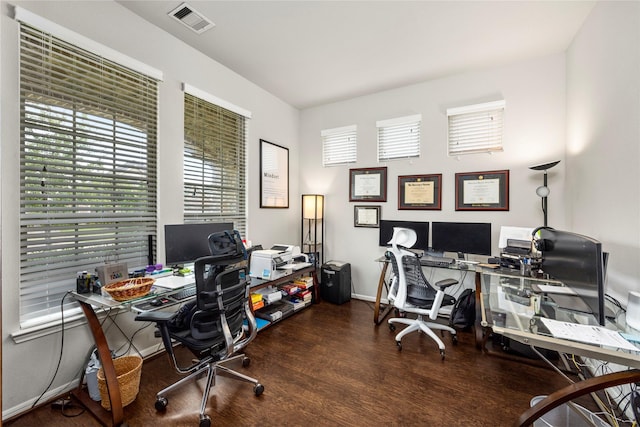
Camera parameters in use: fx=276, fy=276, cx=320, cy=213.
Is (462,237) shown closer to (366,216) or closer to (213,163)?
(366,216)

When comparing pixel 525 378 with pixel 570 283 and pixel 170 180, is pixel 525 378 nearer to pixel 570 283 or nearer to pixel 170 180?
pixel 570 283

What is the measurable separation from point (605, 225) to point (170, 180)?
367 cm

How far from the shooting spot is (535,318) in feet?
4.82

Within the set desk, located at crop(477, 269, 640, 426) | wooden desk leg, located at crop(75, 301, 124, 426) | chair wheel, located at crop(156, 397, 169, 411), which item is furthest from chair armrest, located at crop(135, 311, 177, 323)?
desk, located at crop(477, 269, 640, 426)

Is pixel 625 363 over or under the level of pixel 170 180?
under

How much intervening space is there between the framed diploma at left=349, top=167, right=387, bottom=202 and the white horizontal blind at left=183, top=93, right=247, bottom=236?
5.12ft

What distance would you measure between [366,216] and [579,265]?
8.57ft

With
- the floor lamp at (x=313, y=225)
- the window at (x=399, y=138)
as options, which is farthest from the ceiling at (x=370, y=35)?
the floor lamp at (x=313, y=225)

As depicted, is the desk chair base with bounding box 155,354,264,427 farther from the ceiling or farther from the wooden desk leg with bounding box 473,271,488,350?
the ceiling

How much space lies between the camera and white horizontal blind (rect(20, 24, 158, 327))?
1.85 m

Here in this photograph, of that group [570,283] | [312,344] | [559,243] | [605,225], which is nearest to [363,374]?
[312,344]

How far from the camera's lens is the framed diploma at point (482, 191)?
10.4 feet

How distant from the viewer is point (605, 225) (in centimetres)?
209

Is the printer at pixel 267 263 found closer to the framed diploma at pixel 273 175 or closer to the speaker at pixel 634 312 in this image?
the framed diploma at pixel 273 175
